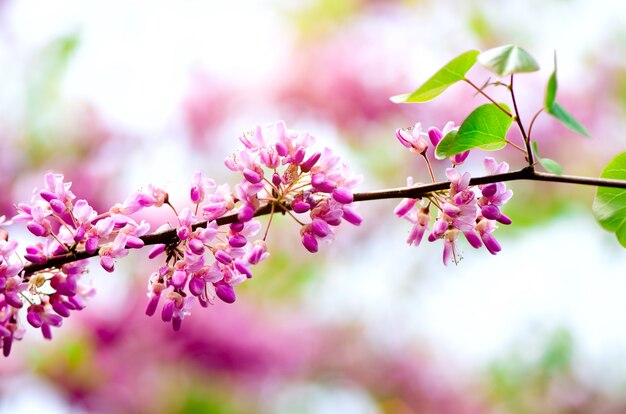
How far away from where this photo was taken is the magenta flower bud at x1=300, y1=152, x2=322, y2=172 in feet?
2.18

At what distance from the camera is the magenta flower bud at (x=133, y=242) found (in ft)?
2.16

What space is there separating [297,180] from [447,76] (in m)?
A: 0.17

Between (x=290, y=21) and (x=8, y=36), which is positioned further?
(x=290, y=21)

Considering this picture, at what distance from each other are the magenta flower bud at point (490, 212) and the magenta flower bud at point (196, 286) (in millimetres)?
271

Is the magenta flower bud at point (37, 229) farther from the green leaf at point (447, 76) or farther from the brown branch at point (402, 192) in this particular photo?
the green leaf at point (447, 76)

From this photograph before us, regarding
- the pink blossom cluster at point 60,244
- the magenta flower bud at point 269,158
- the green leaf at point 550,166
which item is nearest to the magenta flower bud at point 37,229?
the pink blossom cluster at point 60,244

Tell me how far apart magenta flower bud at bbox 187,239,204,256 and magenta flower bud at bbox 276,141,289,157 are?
0.11 m

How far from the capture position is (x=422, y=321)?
2.80m

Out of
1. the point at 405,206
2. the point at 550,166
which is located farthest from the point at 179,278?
the point at 550,166

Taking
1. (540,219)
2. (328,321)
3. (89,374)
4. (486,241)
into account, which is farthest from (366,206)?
(486,241)

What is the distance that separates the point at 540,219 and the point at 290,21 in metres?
1.30

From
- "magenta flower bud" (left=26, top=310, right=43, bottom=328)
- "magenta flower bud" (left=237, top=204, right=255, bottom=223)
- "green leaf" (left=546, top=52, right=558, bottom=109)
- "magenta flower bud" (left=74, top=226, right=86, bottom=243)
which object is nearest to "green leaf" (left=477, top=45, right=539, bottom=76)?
"green leaf" (left=546, top=52, right=558, bottom=109)

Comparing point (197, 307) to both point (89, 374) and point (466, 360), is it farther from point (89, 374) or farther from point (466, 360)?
point (466, 360)

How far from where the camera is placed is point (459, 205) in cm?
67
